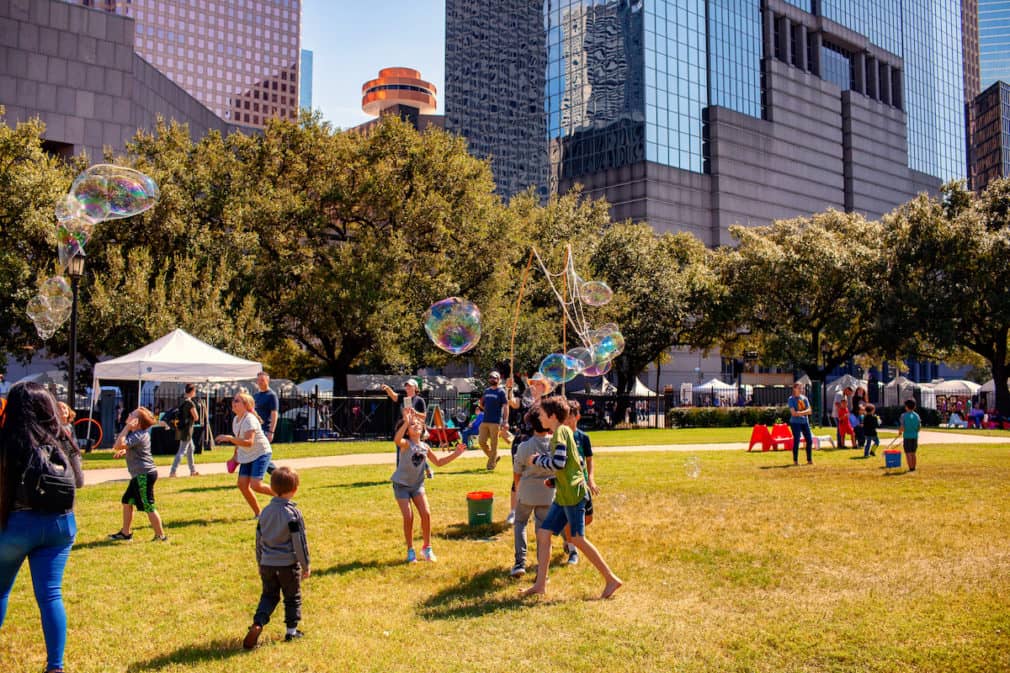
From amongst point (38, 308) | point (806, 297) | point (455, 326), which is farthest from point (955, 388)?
point (38, 308)

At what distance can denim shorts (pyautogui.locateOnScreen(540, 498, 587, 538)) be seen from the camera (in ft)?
24.9

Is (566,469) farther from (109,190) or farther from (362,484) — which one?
(109,190)

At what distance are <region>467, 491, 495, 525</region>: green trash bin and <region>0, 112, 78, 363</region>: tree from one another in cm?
2462

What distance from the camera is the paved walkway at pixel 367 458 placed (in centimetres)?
1822

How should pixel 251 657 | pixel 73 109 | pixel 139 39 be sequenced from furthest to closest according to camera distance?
pixel 139 39 → pixel 73 109 → pixel 251 657

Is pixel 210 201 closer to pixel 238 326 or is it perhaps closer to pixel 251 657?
pixel 238 326

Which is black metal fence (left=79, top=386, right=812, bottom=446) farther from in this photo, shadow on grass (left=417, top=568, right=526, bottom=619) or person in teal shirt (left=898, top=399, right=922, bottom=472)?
shadow on grass (left=417, top=568, right=526, bottom=619)

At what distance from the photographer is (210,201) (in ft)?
115

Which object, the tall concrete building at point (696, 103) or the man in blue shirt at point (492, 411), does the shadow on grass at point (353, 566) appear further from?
the tall concrete building at point (696, 103)

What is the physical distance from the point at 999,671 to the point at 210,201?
34.4m

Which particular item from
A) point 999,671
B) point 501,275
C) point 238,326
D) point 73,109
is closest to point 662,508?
point 999,671

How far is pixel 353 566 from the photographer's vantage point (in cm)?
884

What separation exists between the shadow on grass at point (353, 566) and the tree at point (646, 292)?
35903 mm

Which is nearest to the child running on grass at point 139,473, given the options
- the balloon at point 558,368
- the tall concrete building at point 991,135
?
the balloon at point 558,368
